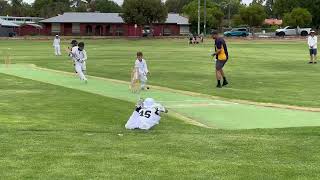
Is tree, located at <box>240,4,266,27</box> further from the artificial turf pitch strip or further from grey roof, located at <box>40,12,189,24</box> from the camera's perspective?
the artificial turf pitch strip

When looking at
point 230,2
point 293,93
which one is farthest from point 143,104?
point 230,2

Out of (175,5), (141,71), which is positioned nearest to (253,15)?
(175,5)

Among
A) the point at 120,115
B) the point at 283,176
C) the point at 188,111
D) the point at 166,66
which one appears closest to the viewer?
→ the point at 283,176

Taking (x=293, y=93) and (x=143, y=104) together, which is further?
(x=293, y=93)

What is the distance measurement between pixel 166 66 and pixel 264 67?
16.3ft

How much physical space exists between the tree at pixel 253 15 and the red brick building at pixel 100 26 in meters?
11.3

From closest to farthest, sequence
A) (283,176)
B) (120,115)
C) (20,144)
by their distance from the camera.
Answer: (283,176), (20,144), (120,115)

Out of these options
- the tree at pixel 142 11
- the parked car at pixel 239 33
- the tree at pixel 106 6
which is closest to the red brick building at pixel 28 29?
the tree at pixel 142 11

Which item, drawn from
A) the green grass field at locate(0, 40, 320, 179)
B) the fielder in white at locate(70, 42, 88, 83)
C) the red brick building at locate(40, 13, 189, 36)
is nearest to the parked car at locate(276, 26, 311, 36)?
the red brick building at locate(40, 13, 189, 36)

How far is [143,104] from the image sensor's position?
1142 cm

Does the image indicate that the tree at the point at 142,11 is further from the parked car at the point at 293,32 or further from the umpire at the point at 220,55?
the umpire at the point at 220,55

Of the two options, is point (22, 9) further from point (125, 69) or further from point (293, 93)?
point (293, 93)

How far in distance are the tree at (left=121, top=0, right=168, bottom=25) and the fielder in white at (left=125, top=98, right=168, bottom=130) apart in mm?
86483

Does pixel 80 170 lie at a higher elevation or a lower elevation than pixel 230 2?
lower
